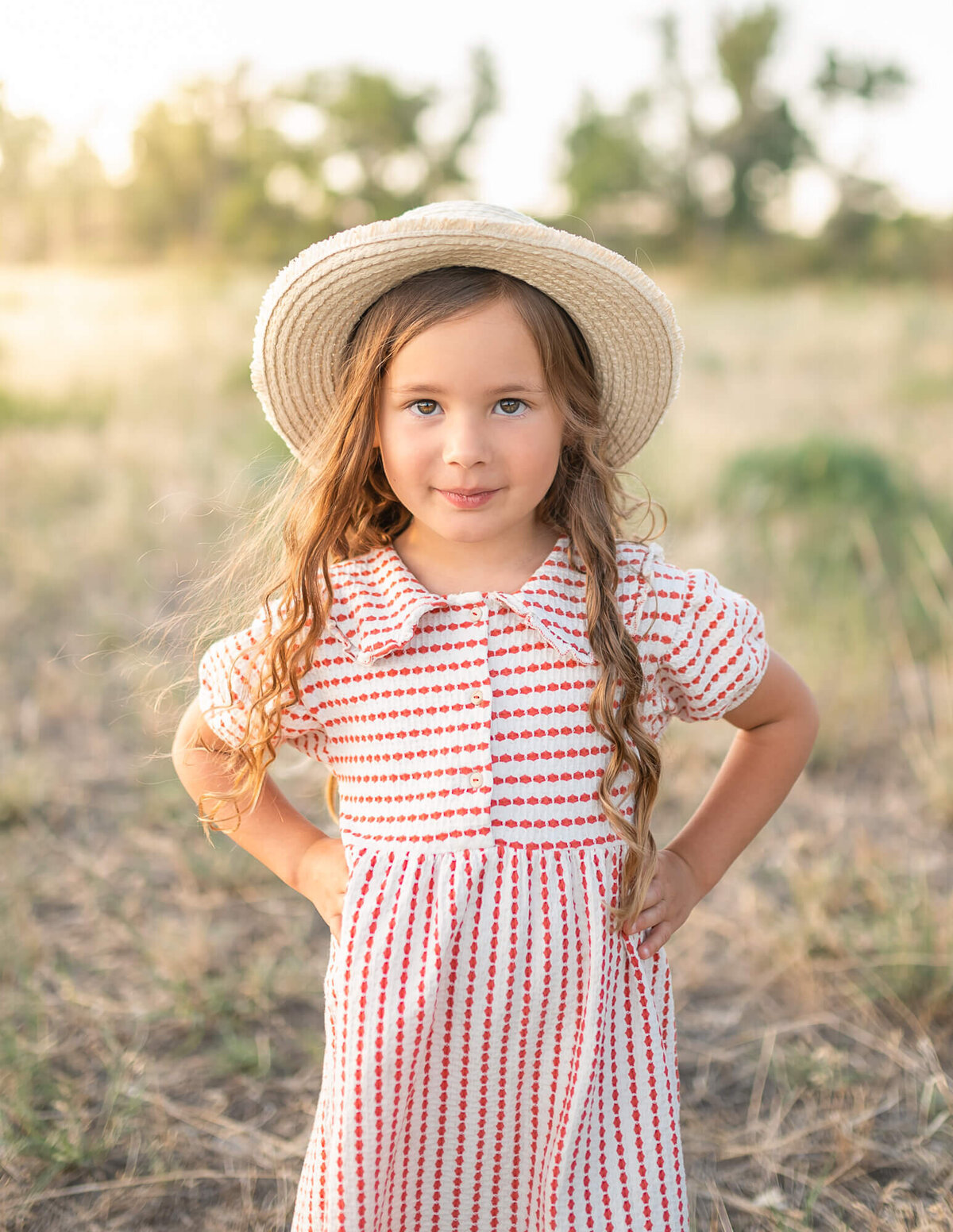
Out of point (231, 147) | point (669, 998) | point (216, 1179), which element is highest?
point (231, 147)

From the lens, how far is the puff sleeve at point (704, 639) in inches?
57.3

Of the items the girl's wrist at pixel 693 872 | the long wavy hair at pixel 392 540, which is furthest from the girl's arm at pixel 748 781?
the long wavy hair at pixel 392 540

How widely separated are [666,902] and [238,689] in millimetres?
642

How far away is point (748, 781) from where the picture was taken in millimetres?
1580

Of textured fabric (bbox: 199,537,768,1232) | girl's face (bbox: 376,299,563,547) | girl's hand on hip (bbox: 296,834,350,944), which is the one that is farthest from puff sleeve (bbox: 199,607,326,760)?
girl's face (bbox: 376,299,563,547)

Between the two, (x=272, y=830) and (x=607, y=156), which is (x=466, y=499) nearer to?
(x=272, y=830)

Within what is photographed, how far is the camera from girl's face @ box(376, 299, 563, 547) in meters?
1.36

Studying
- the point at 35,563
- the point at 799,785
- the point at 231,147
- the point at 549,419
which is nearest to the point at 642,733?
the point at 549,419

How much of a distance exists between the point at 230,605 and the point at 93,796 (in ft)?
6.25

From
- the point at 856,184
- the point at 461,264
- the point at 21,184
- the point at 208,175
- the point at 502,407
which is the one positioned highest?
the point at 856,184

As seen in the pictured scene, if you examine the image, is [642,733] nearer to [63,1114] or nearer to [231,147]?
[63,1114]

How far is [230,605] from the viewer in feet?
5.29

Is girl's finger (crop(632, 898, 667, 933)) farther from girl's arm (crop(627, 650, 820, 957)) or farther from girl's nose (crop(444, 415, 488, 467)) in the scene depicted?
girl's nose (crop(444, 415, 488, 467))

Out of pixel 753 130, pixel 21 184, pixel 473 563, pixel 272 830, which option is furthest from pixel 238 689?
pixel 753 130
